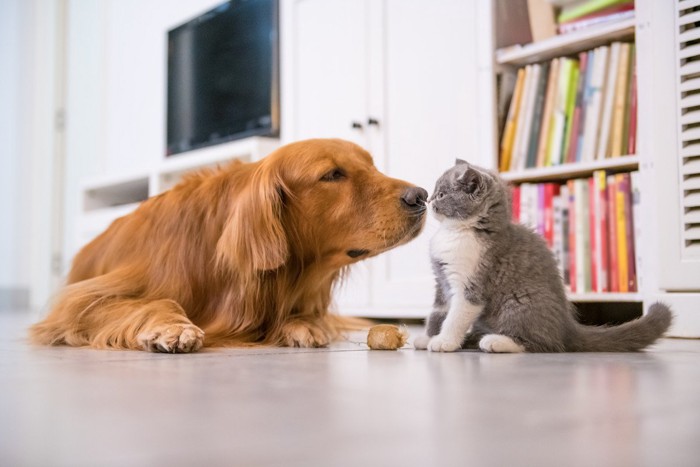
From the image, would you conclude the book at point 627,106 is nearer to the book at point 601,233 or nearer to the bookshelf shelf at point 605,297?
the book at point 601,233

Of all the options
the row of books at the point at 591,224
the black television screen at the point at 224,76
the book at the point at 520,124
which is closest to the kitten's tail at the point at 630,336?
the row of books at the point at 591,224

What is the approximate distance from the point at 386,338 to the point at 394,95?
1.59 metres

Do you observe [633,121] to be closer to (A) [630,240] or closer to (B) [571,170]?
(B) [571,170]

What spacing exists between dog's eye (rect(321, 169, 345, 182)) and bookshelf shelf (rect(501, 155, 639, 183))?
88 centimetres

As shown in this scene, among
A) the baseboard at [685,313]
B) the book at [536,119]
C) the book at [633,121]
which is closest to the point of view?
the baseboard at [685,313]

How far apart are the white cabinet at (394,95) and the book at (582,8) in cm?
32

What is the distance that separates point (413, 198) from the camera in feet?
5.26

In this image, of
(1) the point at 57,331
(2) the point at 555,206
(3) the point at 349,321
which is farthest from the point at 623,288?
(1) the point at 57,331

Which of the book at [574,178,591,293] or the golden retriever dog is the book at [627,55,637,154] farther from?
the golden retriever dog

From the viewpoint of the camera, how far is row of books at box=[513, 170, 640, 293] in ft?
6.88

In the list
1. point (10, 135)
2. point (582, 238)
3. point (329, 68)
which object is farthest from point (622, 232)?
point (10, 135)

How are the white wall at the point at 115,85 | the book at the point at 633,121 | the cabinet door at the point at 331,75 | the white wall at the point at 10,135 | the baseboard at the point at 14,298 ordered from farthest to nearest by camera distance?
the white wall at the point at 10,135 < the baseboard at the point at 14,298 < the white wall at the point at 115,85 < the cabinet door at the point at 331,75 < the book at the point at 633,121

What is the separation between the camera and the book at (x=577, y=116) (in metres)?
2.27

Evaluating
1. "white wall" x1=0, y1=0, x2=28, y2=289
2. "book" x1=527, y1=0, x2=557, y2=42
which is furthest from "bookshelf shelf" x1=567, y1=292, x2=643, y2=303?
"white wall" x1=0, y1=0, x2=28, y2=289
